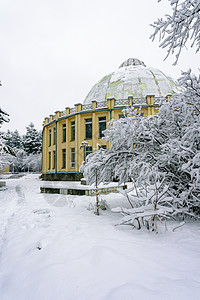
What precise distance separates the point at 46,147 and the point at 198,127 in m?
26.8

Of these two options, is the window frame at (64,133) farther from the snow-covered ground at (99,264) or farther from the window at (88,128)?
the snow-covered ground at (99,264)

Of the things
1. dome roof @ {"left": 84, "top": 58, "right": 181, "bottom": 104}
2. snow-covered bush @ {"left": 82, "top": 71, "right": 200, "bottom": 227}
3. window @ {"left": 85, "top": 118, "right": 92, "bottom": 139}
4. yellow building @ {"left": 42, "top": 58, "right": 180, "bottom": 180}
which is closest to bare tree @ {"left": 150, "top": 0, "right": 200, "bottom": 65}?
snow-covered bush @ {"left": 82, "top": 71, "right": 200, "bottom": 227}

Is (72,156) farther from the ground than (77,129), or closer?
closer

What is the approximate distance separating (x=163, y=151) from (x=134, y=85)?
2239 centimetres

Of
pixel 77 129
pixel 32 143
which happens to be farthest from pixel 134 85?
pixel 32 143

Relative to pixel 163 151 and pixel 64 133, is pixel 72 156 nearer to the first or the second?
pixel 64 133

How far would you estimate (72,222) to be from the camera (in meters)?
4.55

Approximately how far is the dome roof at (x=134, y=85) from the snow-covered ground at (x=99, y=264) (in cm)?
2211

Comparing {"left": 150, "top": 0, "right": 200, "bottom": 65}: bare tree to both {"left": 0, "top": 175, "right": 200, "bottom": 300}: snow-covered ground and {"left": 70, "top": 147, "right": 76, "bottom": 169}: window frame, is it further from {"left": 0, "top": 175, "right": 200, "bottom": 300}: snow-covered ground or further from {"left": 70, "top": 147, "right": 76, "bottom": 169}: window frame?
{"left": 70, "top": 147, "right": 76, "bottom": 169}: window frame

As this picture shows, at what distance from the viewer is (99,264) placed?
2428mm

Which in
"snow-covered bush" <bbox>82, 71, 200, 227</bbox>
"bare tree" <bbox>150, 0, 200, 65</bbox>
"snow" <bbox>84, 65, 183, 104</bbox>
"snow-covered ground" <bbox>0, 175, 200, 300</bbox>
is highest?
"snow" <bbox>84, 65, 183, 104</bbox>

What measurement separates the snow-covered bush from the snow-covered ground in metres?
1.14

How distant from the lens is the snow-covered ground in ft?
6.41

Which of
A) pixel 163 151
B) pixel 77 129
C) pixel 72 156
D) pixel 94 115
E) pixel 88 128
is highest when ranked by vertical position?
pixel 94 115
